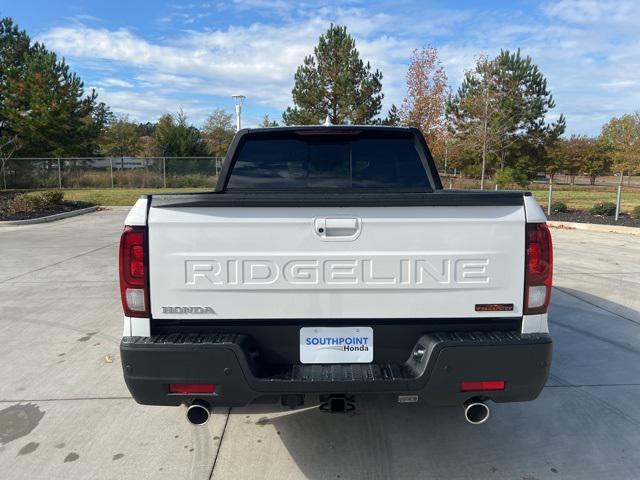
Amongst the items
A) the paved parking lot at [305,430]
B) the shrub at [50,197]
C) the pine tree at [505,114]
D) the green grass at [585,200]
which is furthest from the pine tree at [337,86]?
the paved parking lot at [305,430]

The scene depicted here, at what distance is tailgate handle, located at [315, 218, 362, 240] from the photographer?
96.2 inches

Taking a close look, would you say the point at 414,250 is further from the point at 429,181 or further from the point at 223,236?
the point at 429,181

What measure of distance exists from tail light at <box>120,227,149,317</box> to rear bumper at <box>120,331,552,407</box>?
162mm

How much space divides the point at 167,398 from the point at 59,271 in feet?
21.8

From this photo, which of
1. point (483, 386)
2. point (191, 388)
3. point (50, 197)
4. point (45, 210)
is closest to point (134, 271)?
point (191, 388)

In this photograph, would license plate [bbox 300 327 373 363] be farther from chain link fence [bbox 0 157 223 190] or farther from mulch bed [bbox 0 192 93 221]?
chain link fence [bbox 0 157 223 190]

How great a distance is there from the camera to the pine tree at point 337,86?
102 ft

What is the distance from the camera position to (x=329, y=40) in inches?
1240

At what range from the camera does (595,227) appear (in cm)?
1386

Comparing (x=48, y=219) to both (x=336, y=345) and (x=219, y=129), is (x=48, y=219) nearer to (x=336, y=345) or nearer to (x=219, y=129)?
(x=336, y=345)

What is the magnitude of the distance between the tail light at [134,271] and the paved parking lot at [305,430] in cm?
106

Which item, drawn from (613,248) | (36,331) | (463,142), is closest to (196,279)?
(36,331)

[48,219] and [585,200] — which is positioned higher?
[585,200]

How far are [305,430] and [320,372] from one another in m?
1.01
